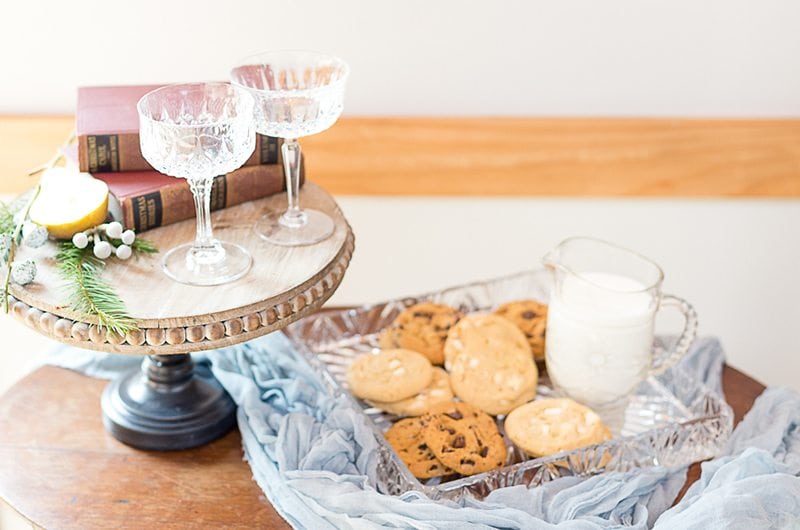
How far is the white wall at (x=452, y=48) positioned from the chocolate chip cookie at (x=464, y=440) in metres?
0.66

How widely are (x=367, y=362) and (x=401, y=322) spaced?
0.11 m

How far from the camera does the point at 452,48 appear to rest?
5.29 feet

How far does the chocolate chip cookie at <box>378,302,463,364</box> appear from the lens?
1295mm

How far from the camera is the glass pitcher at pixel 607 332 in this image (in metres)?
1.18

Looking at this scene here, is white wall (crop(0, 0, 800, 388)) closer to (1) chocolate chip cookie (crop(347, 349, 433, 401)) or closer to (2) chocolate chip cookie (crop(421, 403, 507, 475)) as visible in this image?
(1) chocolate chip cookie (crop(347, 349, 433, 401))

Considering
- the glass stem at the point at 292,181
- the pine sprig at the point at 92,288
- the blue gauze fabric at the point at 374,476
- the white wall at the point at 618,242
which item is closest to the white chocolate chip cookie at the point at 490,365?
the blue gauze fabric at the point at 374,476

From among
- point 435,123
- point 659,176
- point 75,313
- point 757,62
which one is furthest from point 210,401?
point 757,62

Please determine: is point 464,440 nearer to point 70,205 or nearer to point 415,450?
point 415,450

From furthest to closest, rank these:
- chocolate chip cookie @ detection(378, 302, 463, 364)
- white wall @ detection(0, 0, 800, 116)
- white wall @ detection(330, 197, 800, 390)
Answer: white wall @ detection(330, 197, 800, 390) → white wall @ detection(0, 0, 800, 116) → chocolate chip cookie @ detection(378, 302, 463, 364)

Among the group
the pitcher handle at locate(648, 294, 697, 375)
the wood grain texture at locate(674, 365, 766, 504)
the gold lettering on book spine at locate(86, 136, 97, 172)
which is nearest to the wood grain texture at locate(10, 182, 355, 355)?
the gold lettering on book spine at locate(86, 136, 97, 172)

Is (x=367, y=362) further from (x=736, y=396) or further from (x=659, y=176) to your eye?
A: (x=659, y=176)

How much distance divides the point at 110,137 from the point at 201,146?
180 mm

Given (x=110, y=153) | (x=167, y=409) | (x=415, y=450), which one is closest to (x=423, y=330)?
(x=415, y=450)

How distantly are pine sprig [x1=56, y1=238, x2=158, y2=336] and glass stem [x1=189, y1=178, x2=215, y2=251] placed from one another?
58mm
